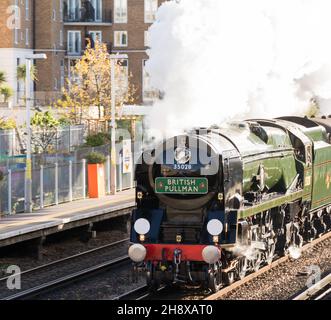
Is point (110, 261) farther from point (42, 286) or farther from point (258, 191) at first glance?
point (258, 191)

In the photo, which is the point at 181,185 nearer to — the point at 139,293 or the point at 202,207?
the point at 202,207

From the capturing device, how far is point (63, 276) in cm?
1812

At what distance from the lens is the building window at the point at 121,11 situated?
57562 mm

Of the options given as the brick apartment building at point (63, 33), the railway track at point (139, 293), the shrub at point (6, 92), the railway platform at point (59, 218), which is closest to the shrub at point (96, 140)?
the railway platform at point (59, 218)

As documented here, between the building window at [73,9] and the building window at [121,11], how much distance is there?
8.22ft

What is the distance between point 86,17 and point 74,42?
1791 mm

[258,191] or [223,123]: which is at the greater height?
[223,123]

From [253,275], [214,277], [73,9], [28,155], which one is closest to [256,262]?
[253,275]

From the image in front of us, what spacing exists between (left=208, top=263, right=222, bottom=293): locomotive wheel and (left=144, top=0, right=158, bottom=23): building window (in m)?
41.0

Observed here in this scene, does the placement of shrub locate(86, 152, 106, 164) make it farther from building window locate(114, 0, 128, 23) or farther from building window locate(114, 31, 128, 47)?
building window locate(114, 0, 128, 23)

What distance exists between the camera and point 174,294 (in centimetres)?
1619

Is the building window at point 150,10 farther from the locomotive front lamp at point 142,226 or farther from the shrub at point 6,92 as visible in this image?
the locomotive front lamp at point 142,226

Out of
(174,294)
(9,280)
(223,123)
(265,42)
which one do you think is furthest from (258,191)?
(9,280)

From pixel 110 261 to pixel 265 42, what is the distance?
5786 mm
